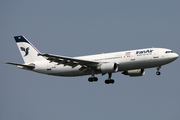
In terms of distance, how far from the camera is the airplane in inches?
2159

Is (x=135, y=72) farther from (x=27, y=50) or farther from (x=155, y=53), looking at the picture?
(x=27, y=50)

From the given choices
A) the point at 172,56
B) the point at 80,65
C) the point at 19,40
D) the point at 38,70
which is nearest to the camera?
the point at 172,56

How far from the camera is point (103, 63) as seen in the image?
57.2 meters

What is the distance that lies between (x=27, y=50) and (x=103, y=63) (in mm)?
17042

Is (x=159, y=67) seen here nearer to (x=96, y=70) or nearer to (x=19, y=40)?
(x=96, y=70)

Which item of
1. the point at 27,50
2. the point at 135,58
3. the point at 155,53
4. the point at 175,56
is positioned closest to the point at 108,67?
the point at 135,58

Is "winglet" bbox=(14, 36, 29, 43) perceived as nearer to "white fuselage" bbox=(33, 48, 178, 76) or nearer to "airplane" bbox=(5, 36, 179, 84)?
"airplane" bbox=(5, 36, 179, 84)

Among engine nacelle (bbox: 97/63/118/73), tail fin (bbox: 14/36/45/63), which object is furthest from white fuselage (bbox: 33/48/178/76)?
tail fin (bbox: 14/36/45/63)

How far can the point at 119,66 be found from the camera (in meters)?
56.5

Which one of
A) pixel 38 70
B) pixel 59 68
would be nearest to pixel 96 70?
pixel 59 68

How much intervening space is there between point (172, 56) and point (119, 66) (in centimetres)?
874

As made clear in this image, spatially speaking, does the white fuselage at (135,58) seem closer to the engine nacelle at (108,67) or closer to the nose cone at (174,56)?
the nose cone at (174,56)

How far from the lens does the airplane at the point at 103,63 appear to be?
5484 cm

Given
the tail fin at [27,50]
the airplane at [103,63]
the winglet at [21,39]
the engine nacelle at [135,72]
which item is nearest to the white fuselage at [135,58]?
the airplane at [103,63]
